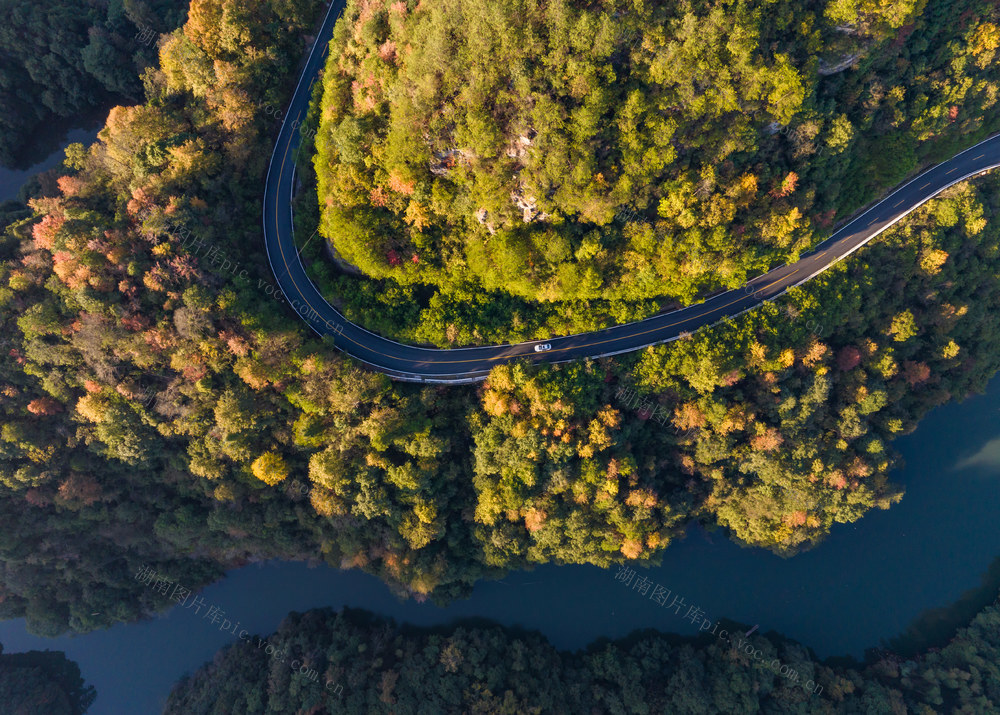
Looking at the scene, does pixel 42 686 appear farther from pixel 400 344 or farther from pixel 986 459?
pixel 986 459

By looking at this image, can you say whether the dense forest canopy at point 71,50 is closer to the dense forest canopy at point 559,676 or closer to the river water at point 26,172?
the river water at point 26,172

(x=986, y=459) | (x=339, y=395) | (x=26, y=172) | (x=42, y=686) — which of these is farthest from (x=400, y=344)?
(x=986, y=459)

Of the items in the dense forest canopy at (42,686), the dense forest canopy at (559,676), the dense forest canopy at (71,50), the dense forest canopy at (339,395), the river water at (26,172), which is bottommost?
the dense forest canopy at (42,686)

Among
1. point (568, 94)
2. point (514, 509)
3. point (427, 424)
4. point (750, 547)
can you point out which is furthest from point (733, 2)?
point (750, 547)

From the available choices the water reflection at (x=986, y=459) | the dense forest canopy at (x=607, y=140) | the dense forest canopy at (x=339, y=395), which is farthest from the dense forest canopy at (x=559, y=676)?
the dense forest canopy at (x=607, y=140)

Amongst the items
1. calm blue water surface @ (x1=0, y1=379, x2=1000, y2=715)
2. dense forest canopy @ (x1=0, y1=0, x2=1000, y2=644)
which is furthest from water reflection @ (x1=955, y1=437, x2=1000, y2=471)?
dense forest canopy @ (x1=0, y1=0, x2=1000, y2=644)

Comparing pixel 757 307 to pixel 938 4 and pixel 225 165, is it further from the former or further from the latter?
pixel 225 165

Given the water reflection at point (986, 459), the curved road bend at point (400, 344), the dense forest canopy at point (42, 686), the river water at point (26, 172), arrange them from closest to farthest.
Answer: the curved road bend at point (400, 344), the dense forest canopy at point (42, 686), the river water at point (26, 172), the water reflection at point (986, 459)

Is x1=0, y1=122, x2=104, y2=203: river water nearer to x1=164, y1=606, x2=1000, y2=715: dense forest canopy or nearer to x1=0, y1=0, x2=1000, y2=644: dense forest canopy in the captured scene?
x1=0, y1=0, x2=1000, y2=644: dense forest canopy
